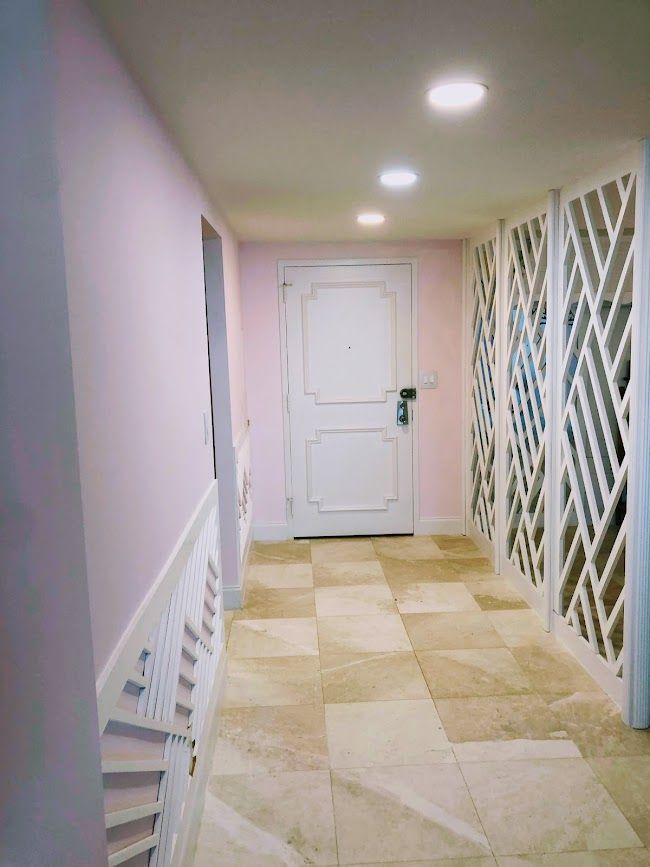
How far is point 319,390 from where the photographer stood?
4688mm

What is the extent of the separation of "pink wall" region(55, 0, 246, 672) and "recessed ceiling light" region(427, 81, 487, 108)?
74 cm

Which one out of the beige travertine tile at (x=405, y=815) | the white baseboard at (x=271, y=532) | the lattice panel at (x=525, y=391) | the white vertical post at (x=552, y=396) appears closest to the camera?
the beige travertine tile at (x=405, y=815)

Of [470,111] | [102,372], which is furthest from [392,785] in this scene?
[470,111]

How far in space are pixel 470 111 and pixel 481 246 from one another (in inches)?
98.5

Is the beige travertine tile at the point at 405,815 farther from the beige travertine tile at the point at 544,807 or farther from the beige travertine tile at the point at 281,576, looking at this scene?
the beige travertine tile at the point at 281,576

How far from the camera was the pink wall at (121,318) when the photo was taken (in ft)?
3.85

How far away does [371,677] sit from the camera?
9.55 ft

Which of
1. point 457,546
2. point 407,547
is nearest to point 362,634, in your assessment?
point 407,547

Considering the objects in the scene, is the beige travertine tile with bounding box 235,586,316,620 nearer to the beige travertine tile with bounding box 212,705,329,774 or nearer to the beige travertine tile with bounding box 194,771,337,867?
the beige travertine tile with bounding box 212,705,329,774

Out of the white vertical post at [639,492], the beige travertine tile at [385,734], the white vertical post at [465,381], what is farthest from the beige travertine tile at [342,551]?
the white vertical post at [639,492]

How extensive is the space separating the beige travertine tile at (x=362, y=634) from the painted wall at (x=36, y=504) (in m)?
2.38

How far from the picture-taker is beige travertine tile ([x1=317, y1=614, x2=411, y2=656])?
318 centimetres

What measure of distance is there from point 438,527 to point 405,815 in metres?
2.90

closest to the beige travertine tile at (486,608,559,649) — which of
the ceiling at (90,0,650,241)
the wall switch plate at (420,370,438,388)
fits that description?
the wall switch plate at (420,370,438,388)
